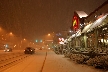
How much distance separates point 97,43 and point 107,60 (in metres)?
11.8

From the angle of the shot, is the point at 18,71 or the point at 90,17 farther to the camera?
the point at 90,17

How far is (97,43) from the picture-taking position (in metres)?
25.0

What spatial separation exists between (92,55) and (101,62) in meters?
4.04

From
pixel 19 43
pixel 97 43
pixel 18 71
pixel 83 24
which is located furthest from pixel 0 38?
pixel 18 71

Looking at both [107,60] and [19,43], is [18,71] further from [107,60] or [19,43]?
[19,43]

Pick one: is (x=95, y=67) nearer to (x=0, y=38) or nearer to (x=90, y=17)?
(x=90, y=17)

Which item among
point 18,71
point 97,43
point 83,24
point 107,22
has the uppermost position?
point 83,24

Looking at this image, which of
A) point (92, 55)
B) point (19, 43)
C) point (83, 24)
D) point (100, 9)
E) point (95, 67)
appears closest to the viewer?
point (95, 67)

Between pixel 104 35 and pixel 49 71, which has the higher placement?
pixel 104 35

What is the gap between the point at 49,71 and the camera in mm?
13242

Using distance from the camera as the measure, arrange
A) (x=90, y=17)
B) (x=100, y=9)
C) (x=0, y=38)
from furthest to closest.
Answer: (x=0, y=38) → (x=90, y=17) → (x=100, y=9)

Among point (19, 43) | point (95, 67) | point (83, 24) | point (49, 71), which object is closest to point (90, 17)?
point (83, 24)

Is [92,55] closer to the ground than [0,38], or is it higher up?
closer to the ground

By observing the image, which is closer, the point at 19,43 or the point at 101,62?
the point at 101,62
